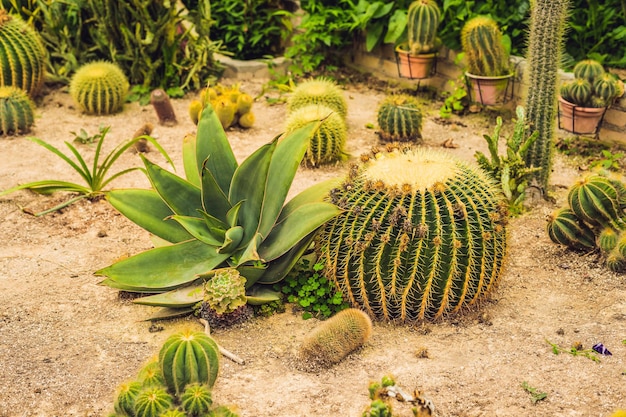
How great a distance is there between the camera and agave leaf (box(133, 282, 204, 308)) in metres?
3.39

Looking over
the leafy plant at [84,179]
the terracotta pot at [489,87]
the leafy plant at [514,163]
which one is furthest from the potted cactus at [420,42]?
the leafy plant at [84,179]

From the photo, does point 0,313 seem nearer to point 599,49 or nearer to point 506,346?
point 506,346

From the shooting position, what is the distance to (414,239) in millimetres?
3203

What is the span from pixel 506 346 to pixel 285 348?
960 millimetres

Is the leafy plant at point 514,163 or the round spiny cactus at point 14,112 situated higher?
the round spiny cactus at point 14,112

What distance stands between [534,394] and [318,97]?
11.3 ft

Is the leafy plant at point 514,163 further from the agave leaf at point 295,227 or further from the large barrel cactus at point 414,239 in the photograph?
the agave leaf at point 295,227

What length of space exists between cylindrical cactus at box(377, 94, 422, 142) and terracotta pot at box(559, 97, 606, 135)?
1.06 metres

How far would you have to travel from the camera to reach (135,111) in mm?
6676

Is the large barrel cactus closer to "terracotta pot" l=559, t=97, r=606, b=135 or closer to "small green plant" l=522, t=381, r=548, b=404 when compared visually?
"small green plant" l=522, t=381, r=548, b=404

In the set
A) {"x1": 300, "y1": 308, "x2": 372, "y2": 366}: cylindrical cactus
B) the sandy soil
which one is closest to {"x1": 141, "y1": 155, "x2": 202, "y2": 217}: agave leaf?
the sandy soil

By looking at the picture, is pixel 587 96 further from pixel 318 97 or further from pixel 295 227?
pixel 295 227

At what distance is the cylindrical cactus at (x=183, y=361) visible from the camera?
8.43ft

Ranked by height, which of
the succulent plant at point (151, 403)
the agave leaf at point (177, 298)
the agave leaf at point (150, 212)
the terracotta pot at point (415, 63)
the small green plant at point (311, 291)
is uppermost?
the agave leaf at point (150, 212)
